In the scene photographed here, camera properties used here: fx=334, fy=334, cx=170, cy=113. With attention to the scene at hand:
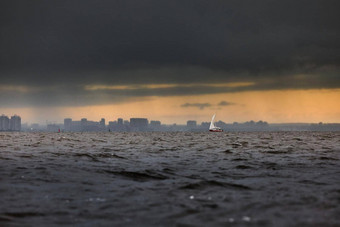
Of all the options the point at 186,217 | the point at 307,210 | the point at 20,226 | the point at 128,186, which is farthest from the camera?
the point at 128,186

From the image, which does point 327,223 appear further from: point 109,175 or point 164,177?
point 109,175

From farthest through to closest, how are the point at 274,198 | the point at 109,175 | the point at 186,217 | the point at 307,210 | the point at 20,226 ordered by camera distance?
the point at 109,175
the point at 274,198
the point at 307,210
the point at 186,217
the point at 20,226

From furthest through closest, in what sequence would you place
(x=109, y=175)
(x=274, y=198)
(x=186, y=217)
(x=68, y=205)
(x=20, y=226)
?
(x=109, y=175) → (x=274, y=198) → (x=68, y=205) → (x=186, y=217) → (x=20, y=226)

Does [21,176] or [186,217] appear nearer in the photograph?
[186,217]

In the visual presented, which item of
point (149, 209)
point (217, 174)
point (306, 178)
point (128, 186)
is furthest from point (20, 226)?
point (306, 178)

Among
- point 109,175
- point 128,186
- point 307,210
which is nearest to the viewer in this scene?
point 307,210

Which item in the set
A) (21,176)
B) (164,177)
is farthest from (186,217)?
(21,176)

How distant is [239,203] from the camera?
12156 mm

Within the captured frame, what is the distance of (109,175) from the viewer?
19.6m

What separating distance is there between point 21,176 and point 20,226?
384 inches

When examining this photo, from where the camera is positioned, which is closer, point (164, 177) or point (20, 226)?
point (20, 226)

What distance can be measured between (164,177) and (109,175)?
3.29m

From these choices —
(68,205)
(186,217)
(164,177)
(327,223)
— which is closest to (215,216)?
(186,217)

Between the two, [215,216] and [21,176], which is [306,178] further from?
[21,176]
